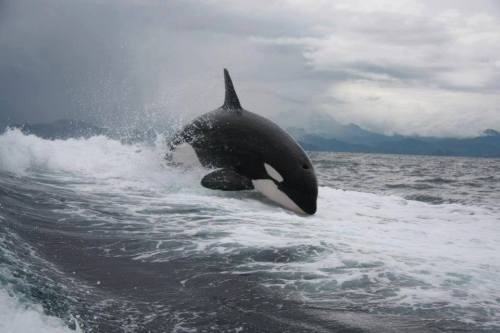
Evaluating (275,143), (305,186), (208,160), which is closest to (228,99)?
(208,160)

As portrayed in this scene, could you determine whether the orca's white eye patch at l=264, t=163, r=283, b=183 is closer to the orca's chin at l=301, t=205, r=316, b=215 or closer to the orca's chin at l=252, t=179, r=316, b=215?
the orca's chin at l=252, t=179, r=316, b=215

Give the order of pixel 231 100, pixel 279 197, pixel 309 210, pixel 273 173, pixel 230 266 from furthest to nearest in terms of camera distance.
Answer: pixel 231 100 → pixel 273 173 → pixel 279 197 → pixel 309 210 → pixel 230 266

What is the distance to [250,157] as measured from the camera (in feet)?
34.7

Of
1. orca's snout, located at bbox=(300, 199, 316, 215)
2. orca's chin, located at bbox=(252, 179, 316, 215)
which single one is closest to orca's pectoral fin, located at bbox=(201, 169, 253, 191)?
orca's chin, located at bbox=(252, 179, 316, 215)

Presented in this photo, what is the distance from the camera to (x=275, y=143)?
34.0 ft

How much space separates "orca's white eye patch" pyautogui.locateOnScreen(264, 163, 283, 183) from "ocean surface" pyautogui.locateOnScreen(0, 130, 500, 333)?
65 centimetres

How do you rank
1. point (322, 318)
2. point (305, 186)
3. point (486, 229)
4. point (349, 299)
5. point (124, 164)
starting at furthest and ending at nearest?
point (124, 164) → point (305, 186) → point (486, 229) → point (349, 299) → point (322, 318)

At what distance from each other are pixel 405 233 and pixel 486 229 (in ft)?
6.29

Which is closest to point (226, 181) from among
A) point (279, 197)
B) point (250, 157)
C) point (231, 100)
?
point (250, 157)

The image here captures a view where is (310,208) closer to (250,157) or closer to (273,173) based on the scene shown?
(273,173)

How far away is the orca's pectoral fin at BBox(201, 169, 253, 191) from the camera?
9.95 m

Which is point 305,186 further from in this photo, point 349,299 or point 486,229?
point 349,299

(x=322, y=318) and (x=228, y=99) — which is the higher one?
(x=228, y=99)

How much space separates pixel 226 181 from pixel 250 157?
85 cm
